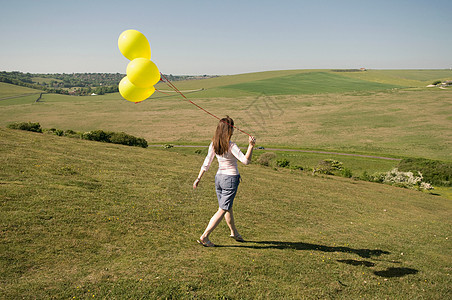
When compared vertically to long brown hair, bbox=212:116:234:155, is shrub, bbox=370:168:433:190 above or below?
below

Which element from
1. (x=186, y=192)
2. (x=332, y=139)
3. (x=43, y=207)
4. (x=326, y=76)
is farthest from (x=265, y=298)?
(x=326, y=76)

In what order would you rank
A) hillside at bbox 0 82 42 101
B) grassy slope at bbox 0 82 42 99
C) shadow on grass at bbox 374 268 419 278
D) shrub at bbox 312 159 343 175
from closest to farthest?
shadow on grass at bbox 374 268 419 278
shrub at bbox 312 159 343 175
hillside at bbox 0 82 42 101
grassy slope at bbox 0 82 42 99

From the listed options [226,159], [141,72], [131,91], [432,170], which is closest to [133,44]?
[141,72]

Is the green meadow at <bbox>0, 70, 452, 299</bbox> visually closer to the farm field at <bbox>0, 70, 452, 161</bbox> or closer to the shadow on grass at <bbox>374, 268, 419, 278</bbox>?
the shadow on grass at <bbox>374, 268, 419, 278</bbox>

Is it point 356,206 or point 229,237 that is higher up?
point 229,237

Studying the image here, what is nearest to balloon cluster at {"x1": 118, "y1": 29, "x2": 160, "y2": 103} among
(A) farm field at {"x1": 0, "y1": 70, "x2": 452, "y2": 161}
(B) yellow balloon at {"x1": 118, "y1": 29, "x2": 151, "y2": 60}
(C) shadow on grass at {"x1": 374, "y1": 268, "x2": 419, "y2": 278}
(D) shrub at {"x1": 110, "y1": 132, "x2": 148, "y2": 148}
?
(B) yellow balloon at {"x1": 118, "y1": 29, "x2": 151, "y2": 60}

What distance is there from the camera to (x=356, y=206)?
1738cm

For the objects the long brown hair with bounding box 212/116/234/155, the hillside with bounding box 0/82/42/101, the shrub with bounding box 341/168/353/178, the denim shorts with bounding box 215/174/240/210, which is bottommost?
the shrub with bounding box 341/168/353/178

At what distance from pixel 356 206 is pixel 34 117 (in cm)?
10518

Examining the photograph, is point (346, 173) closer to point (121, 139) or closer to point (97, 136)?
point (121, 139)

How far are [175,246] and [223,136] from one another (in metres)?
3.00

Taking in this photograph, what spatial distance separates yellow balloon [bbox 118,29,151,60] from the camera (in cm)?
829

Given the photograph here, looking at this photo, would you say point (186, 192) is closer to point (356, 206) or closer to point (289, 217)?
point (289, 217)

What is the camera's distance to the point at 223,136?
7023 millimetres
